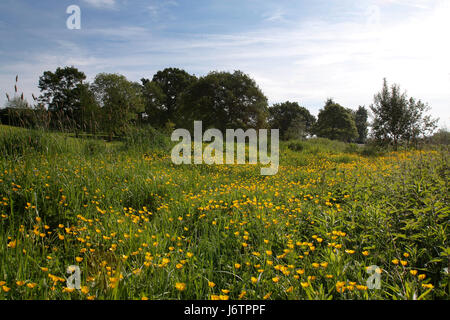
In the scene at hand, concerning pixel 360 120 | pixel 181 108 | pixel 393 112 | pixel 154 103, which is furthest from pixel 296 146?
pixel 360 120

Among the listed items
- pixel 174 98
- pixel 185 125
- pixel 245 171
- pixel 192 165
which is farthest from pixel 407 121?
pixel 174 98

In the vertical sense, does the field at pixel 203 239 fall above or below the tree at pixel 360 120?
below

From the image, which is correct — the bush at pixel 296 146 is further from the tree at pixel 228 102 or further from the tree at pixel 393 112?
the tree at pixel 228 102

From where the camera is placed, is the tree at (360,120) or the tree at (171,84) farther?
the tree at (360,120)

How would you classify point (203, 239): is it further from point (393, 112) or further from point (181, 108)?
point (181, 108)

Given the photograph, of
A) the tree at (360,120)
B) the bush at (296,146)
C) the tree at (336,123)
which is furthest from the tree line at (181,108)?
the tree at (360,120)

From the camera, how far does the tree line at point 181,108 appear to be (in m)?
5.23

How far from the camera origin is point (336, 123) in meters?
35.8

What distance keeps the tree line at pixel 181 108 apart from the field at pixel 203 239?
60 cm

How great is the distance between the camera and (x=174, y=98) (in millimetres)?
34000
